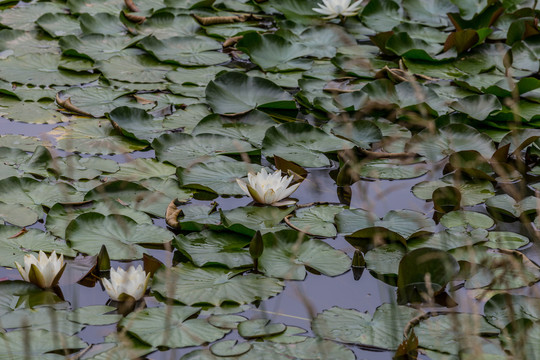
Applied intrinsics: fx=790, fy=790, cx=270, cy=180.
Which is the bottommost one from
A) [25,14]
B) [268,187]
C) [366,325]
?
[366,325]

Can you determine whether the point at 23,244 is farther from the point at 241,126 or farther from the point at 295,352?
the point at 241,126

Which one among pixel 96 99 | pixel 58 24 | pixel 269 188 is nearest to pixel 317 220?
pixel 269 188

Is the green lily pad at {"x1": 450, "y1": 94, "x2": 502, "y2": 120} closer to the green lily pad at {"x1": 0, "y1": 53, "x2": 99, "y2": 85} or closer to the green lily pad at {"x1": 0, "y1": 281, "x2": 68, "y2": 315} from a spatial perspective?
the green lily pad at {"x1": 0, "y1": 53, "x2": 99, "y2": 85}

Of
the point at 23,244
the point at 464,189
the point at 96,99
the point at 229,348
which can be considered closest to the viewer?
the point at 229,348

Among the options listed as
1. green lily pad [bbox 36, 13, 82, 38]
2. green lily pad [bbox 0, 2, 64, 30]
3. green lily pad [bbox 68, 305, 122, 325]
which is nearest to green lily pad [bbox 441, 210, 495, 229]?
green lily pad [bbox 68, 305, 122, 325]

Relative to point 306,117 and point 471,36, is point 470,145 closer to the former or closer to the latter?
point 306,117

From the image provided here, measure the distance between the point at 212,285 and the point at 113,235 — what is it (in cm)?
42

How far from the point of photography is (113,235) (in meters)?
2.39

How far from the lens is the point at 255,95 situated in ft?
11.0

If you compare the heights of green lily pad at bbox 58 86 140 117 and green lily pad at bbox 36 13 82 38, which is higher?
green lily pad at bbox 36 13 82 38

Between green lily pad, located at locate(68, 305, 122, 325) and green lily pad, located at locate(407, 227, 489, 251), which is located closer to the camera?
green lily pad, located at locate(68, 305, 122, 325)

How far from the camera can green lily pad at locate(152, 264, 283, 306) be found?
2076 mm

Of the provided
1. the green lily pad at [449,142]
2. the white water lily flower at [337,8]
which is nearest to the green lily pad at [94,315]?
the green lily pad at [449,142]

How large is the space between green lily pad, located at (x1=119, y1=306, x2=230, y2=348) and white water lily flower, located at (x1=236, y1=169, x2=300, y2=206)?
618mm
